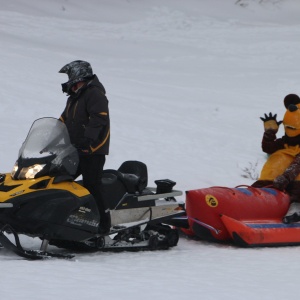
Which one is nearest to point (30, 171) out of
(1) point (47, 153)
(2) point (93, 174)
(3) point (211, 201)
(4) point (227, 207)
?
(1) point (47, 153)

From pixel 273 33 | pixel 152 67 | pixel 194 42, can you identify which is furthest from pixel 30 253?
pixel 273 33

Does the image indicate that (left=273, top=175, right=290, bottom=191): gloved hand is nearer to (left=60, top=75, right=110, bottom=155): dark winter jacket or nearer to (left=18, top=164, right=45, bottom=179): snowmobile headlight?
(left=60, top=75, right=110, bottom=155): dark winter jacket

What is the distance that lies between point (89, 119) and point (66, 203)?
77 cm

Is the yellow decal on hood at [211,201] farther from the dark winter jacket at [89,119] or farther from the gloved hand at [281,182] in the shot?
the dark winter jacket at [89,119]

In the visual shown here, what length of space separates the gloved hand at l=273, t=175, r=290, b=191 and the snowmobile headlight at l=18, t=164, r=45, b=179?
9.25ft

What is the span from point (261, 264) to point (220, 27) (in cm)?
1833

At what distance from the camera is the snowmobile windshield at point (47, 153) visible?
713cm

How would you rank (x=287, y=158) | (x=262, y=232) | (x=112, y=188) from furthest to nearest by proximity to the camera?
(x=287, y=158)
(x=262, y=232)
(x=112, y=188)

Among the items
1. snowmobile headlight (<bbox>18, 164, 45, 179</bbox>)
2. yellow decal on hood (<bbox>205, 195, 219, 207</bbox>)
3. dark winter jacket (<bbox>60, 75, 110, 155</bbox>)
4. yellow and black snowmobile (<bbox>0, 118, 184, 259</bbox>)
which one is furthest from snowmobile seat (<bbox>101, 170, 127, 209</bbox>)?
yellow decal on hood (<bbox>205, 195, 219, 207</bbox>)

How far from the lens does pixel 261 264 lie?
7305 mm

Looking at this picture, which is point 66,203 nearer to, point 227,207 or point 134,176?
point 134,176

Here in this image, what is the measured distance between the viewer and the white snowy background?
6.17 metres

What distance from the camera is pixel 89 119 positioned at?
743cm

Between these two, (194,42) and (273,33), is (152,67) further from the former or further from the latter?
(273,33)
